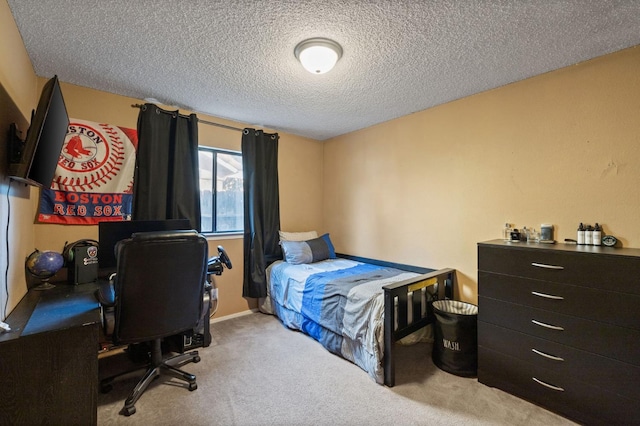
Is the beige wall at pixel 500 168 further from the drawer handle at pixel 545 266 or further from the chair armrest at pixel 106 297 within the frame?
the chair armrest at pixel 106 297

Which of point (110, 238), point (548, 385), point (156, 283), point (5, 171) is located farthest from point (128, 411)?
point (548, 385)

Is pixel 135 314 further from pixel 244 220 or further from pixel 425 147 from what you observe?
pixel 425 147

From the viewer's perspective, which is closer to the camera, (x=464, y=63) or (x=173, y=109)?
(x=464, y=63)

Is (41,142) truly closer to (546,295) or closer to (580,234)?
(546,295)

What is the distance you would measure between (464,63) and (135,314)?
287 centimetres

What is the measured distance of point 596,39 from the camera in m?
1.76

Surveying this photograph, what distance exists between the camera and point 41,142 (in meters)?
1.48

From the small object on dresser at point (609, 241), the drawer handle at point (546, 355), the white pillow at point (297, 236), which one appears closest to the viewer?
the drawer handle at point (546, 355)

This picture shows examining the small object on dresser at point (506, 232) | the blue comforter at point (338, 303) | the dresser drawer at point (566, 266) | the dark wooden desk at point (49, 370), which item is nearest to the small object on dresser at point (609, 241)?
the dresser drawer at point (566, 266)

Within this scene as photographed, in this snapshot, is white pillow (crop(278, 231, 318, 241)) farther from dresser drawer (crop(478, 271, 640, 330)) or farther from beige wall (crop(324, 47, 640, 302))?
dresser drawer (crop(478, 271, 640, 330))

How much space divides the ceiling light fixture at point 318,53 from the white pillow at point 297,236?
7.40ft

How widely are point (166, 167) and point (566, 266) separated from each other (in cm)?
345

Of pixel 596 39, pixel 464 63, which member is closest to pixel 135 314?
pixel 464 63

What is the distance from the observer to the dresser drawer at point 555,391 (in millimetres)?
1572
